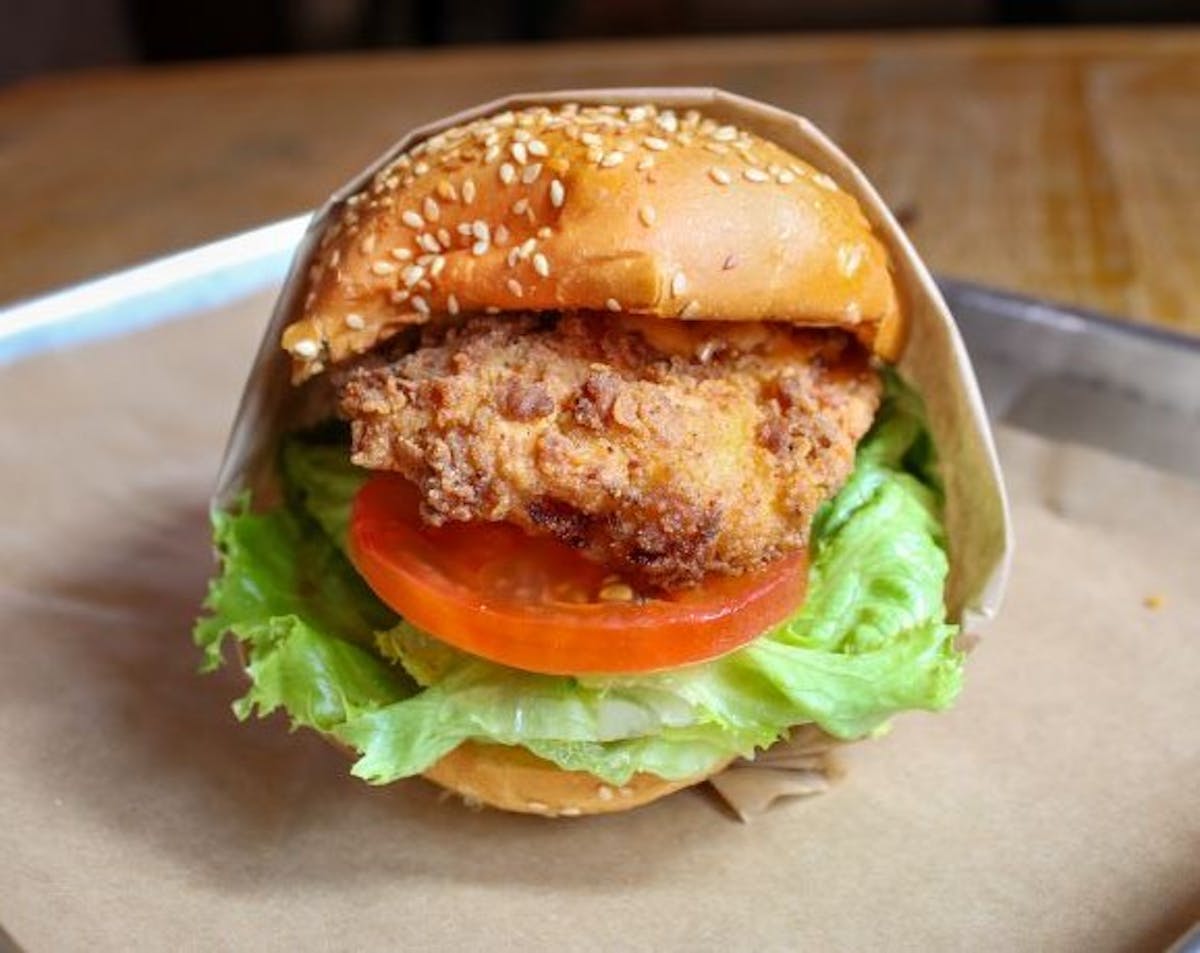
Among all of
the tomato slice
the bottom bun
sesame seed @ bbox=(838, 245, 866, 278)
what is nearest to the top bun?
sesame seed @ bbox=(838, 245, 866, 278)

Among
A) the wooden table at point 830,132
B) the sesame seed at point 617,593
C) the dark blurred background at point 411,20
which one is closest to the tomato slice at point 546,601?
the sesame seed at point 617,593

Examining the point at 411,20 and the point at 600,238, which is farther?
the point at 411,20

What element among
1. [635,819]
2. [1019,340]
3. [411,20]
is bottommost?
[411,20]

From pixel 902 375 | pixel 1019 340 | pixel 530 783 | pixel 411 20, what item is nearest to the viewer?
pixel 530 783

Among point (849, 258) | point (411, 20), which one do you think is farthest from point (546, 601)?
point (411, 20)

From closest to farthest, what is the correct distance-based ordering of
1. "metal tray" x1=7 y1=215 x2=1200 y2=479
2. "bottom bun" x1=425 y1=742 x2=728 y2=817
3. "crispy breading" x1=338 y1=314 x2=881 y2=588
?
1. "crispy breading" x1=338 y1=314 x2=881 y2=588
2. "bottom bun" x1=425 y1=742 x2=728 y2=817
3. "metal tray" x1=7 y1=215 x2=1200 y2=479

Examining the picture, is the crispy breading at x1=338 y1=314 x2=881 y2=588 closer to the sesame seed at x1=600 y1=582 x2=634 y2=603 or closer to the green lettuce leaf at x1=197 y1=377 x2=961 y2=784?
the sesame seed at x1=600 y1=582 x2=634 y2=603

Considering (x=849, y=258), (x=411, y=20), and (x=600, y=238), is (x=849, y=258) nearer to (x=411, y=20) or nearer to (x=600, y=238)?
(x=600, y=238)
